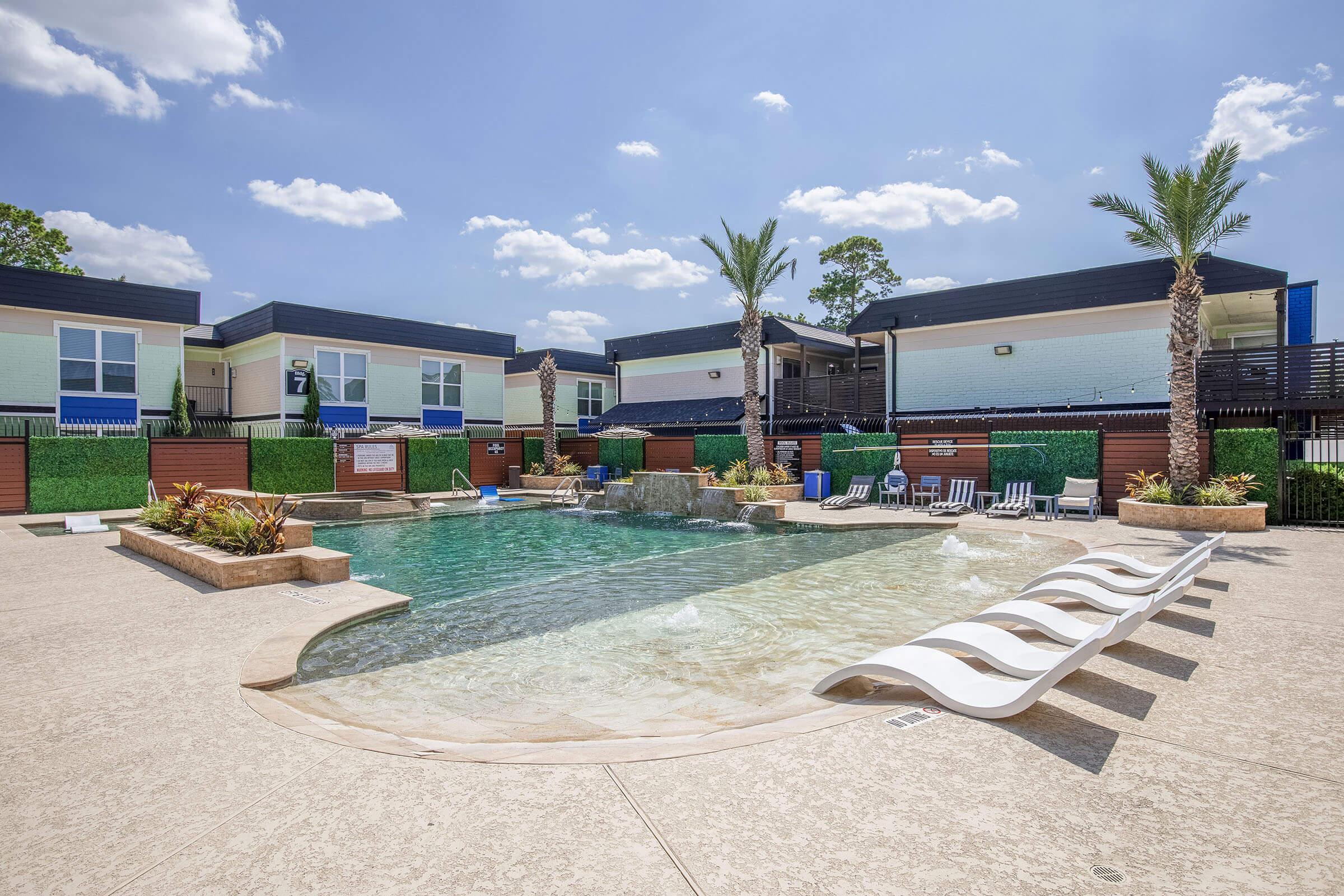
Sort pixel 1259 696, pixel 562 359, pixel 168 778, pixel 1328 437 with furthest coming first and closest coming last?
pixel 562 359, pixel 1328 437, pixel 1259 696, pixel 168 778

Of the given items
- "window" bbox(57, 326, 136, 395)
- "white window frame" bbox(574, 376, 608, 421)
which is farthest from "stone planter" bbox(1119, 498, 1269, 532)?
"window" bbox(57, 326, 136, 395)

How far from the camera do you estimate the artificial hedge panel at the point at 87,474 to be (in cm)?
1531

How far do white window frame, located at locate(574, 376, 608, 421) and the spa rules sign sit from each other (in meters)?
11.3

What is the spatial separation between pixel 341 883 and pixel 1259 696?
478 centimetres

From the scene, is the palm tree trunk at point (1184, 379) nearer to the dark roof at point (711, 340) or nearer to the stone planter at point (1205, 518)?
the stone planter at point (1205, 518)

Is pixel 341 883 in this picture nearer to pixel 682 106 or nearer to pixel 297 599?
pixel 297 599

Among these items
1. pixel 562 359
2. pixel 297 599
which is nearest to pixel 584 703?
pixel 297 599

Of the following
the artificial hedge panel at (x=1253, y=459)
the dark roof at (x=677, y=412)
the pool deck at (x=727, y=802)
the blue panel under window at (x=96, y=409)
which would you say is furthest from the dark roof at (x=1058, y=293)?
the blue panel under window at (x=96, y=409)

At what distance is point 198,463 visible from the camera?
17.5m

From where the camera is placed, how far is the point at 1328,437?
13.3 metres

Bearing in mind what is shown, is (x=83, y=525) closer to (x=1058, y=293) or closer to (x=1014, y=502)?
(x=1014, y=502)

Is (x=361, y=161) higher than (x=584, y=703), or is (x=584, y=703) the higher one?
(x=361, y=161)

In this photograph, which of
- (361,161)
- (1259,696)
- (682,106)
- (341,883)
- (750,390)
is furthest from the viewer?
(750,390)

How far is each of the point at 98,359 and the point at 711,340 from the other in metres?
19.6
